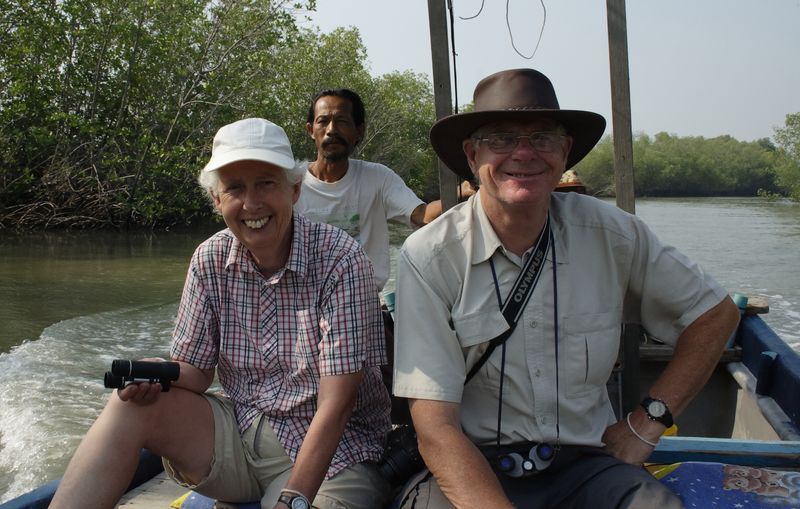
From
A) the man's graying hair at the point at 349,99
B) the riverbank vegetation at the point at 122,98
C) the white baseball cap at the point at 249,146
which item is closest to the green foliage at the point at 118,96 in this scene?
the riverbank vegetation at the point at 122,98

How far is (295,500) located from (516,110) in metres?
1.00

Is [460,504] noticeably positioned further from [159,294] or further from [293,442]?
[159,294]

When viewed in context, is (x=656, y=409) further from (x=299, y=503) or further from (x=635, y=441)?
(x=299, y=503)

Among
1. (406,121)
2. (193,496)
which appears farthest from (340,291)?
(406,121)

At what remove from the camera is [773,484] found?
1752 mm

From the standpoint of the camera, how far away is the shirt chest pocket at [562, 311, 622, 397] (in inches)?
72.9

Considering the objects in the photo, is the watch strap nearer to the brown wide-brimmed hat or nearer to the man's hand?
the man's hand

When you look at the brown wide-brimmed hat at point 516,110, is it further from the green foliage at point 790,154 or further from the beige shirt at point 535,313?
the green foliage at point 790,154

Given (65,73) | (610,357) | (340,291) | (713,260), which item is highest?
(65,73)

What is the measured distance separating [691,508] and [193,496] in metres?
1.28

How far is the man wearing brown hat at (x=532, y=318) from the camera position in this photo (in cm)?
181

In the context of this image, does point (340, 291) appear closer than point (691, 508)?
No

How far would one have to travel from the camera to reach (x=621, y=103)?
2936 mm

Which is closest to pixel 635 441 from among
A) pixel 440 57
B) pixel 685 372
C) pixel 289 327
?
pixel 685 372
